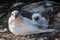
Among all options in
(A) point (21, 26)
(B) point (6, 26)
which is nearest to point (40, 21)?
(A) point (21, 26)

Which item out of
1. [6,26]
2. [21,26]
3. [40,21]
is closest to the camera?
[21,26]

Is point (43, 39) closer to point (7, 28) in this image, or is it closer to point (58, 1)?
point (7, 28)

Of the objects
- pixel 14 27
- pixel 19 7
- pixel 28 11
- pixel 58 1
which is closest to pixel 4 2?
pixel 19 7

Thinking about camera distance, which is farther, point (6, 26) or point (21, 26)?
point (6, 26)

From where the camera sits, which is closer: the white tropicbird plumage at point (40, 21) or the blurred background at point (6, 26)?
the blurred background at point (6, 26)

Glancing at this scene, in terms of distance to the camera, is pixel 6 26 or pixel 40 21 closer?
pixel 40 21

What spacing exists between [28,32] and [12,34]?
245 millimetres

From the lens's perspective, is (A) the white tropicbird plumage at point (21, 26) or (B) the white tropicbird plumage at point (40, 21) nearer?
(A) the white tropicbird plumage at point (21, 26)

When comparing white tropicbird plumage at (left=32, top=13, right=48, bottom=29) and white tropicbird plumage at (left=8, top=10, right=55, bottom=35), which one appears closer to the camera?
white tropicbird plumage at (left=8, top=10, right=55, bottom=35)

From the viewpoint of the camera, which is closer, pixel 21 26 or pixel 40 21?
pixel 21 26

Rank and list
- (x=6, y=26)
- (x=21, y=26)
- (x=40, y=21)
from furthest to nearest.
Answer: (x=6, y=26) → (x=40, y=21) → (x=21, y=26)

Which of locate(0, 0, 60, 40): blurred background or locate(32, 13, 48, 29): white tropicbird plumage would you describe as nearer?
locate(0, 0, 60, 40): blurred background

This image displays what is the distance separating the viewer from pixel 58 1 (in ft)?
14.0

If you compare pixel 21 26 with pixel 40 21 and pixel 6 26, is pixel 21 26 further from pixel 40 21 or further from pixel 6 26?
pixel 6 26
